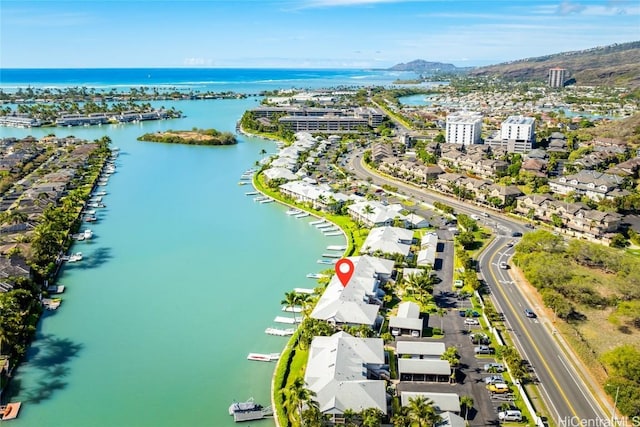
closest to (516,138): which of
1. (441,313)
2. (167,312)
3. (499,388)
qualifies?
(441,313)

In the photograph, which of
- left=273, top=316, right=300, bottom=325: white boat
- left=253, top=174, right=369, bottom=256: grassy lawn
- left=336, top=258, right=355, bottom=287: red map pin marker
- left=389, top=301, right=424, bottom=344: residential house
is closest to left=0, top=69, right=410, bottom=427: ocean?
left=273, top=316, right=300, bottom=325: white boat

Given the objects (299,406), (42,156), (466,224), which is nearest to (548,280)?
(466,224)

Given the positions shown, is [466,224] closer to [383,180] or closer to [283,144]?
[383,180]

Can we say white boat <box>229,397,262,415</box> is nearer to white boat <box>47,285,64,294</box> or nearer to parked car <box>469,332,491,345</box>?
parked car <box>469,332,491,345</box>

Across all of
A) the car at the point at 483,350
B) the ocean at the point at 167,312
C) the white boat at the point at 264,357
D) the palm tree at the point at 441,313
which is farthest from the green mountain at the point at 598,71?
the white boat at the point at 264,357

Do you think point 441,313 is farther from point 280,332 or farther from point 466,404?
point 280,332
